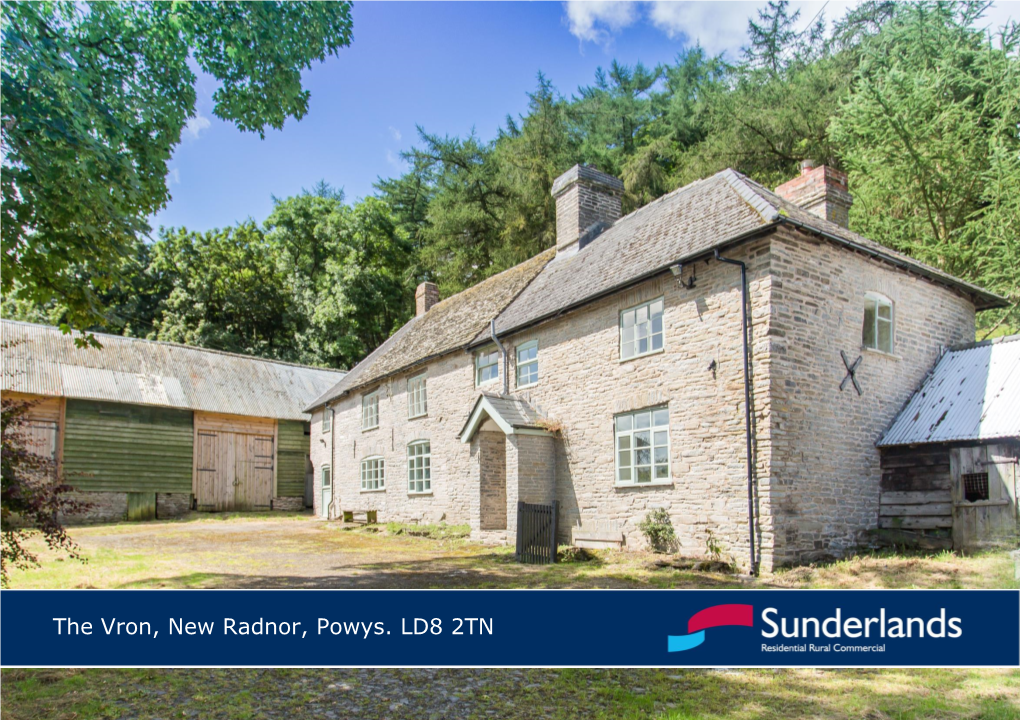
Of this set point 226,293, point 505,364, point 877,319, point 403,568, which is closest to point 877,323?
point 877,319

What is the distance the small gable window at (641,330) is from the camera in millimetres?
13988

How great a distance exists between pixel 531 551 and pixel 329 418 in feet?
55.8

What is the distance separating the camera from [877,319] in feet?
45.1

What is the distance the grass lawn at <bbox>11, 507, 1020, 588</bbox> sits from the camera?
34.4ft

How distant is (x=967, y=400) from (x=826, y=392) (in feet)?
9.90

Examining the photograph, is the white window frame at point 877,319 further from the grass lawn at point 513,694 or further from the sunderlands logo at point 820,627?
the sunderlands logo at point 820,627

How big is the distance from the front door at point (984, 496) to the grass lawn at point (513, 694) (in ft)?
19.4

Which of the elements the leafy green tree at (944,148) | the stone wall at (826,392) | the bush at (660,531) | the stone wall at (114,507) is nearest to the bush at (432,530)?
the bush at (660,531)

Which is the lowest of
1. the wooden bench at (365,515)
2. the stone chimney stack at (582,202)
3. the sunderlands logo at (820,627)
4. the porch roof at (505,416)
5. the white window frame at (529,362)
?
the wooden bench at (365,515)

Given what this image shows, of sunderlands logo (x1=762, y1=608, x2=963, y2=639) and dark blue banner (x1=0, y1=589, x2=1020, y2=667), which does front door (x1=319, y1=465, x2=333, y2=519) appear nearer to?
dark blue banner (x1=0, y1=589, x2=1020, y2=667)

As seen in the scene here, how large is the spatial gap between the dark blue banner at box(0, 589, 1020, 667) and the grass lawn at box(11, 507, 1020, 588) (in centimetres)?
435

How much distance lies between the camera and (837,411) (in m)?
12.7

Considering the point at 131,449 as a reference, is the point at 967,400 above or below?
above

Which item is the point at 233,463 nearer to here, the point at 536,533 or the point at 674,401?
the point at 536,533
